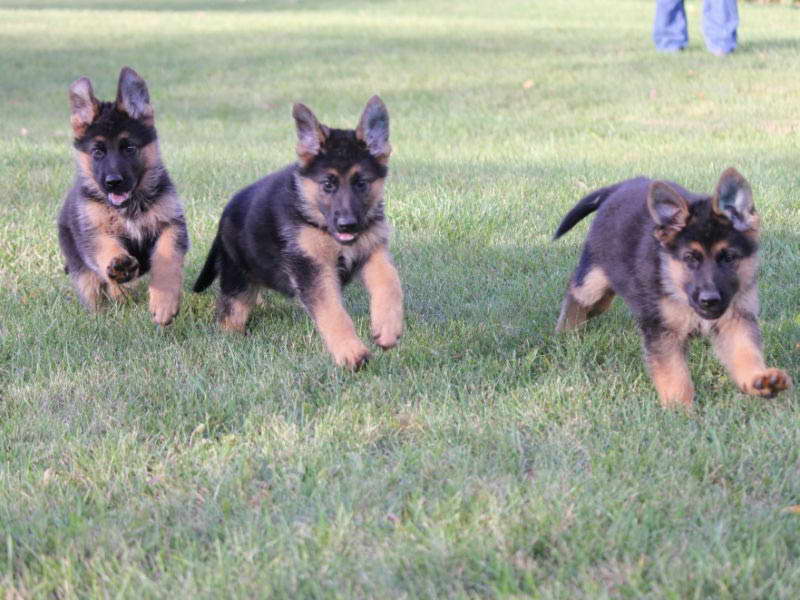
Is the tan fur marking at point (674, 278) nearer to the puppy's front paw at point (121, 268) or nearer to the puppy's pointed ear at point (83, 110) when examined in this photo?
the puppy's front paw at point (121, 268)

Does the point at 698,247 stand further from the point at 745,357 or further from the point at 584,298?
the point at 584,298

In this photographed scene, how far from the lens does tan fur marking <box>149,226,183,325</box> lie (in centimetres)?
521

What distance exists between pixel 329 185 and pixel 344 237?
295 mm

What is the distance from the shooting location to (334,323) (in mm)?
4684

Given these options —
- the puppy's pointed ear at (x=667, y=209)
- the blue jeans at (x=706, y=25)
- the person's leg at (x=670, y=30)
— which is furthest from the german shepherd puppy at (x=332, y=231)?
the person's leg at (x=670, y=30)

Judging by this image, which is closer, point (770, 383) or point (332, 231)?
point (770, 383)

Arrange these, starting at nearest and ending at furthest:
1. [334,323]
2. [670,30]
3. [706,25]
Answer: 1. [334,323]
2. [706,25]
3. [670,30]

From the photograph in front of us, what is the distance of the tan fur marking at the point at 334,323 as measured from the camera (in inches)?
180

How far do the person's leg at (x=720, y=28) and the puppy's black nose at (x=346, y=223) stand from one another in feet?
39.3

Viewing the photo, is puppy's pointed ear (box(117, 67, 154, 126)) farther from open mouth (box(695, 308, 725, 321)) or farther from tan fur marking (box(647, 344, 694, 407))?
open mouth (box(695, 308, 725, 321))

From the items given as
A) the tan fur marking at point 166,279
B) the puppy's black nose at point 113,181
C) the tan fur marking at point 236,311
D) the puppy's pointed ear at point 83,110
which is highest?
the puppy's pointed ear at point 83,110

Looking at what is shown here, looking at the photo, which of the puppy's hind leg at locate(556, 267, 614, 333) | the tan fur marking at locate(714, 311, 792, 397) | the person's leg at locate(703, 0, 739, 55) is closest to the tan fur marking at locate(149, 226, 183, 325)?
the puppy's hind leg at locate(556, 267, 614, 333)

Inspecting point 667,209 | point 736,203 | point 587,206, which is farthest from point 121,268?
point 736,203

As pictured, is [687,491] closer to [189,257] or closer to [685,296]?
[685,296]
